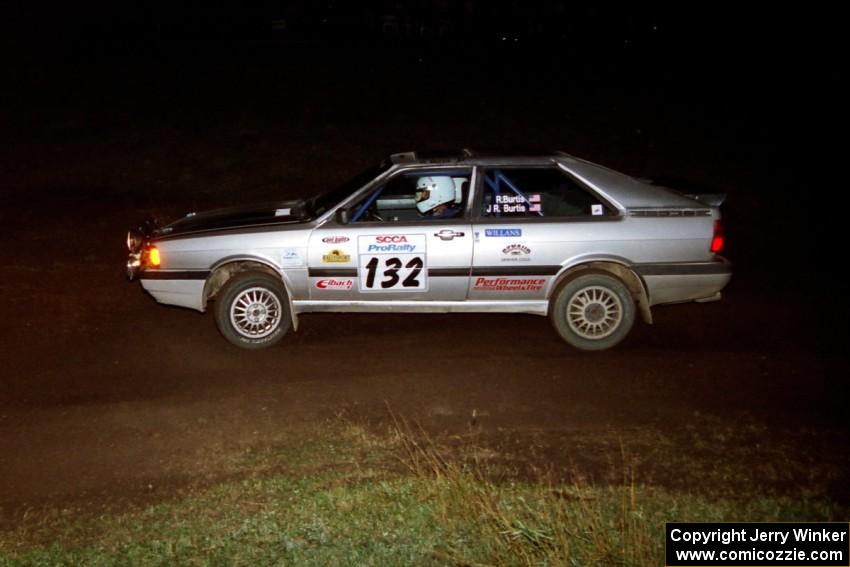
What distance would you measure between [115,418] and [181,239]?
70.0 inches

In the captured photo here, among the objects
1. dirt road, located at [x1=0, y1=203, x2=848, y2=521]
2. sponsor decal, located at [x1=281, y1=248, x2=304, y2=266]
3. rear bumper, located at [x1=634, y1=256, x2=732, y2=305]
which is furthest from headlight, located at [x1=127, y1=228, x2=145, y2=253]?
rear bumper, located at [x1=634, y1=256, x2=732, y2=305]

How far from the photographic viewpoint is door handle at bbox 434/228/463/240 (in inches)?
279

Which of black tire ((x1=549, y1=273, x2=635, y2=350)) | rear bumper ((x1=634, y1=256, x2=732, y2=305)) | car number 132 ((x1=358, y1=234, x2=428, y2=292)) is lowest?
black tire ((x1=549, y1=273, x2=635, y2=350))

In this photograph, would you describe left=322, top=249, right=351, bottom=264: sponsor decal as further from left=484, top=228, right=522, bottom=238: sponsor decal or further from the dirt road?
left=484, top=228, right=522, bottom=238: sponsor decal

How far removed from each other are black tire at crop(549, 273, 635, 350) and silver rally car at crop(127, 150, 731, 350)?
0.4 inches

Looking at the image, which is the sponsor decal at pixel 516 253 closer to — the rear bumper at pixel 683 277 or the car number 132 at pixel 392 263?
the car number 132 at pixel 392 263

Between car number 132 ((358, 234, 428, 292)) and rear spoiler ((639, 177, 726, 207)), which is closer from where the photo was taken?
car number 132 ((358, 234, 428, 292))

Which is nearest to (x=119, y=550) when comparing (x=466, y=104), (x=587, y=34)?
(x=466, y=104)

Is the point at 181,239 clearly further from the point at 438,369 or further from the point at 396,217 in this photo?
the point at 438,369

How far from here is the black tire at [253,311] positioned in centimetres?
723

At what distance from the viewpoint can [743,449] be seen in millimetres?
Answer: 5676

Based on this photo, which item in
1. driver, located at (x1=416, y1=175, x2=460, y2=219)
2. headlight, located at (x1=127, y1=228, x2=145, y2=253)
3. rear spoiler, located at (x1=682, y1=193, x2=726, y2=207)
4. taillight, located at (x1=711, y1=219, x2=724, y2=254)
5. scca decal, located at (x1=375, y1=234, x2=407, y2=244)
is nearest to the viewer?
scca decal, located at (x1=375, y1=234, x2=407, y2=244)

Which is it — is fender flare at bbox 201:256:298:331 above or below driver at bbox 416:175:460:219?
below

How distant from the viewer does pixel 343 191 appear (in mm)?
7434
